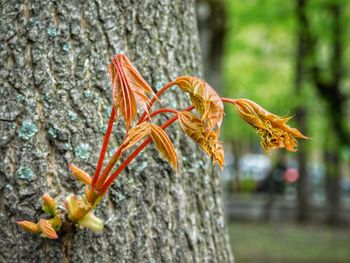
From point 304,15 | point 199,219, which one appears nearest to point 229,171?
point 304,15

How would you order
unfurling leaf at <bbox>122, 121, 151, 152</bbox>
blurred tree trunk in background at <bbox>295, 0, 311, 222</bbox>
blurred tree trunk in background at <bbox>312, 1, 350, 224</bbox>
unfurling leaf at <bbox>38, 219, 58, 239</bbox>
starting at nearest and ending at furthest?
unfurling leaf at <bbox>122, 121, 151, 152</bbox> < unfurling leaf at <bbox>38, 219, 58, 239</bbox> < blurred tree trunk in background at <bbox>295, 0, 311, 222</bbox> < blurred tree trunk in background at <bbox>312, 1, 350, 224</bbox>

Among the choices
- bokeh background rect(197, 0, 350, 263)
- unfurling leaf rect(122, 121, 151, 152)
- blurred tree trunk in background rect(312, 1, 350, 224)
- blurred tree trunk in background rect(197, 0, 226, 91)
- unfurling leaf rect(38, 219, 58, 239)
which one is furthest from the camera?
blurred tree trunk in background rect(312, 1, 350, 224)

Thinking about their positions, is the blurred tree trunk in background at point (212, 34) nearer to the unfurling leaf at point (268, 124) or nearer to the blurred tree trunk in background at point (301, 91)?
the blurred tree trunk in background at point (301, 91)

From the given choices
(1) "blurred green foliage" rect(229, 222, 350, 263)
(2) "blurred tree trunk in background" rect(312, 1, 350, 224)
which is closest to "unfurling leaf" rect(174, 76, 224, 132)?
(1) "blurred green foliage" rect(229, 222, 350, 263)

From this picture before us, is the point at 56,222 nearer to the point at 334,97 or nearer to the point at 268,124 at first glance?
the point at 268,124

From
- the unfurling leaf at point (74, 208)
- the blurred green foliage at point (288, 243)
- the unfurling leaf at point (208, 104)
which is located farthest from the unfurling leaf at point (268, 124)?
the blurred green foliage at point (288, 243)

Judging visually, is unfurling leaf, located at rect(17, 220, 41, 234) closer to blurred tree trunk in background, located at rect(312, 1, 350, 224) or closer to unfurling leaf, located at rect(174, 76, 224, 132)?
unfurling leaf, located at rect(174, 76, 224, 132)

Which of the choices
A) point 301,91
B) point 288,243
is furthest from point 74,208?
point 288,243
